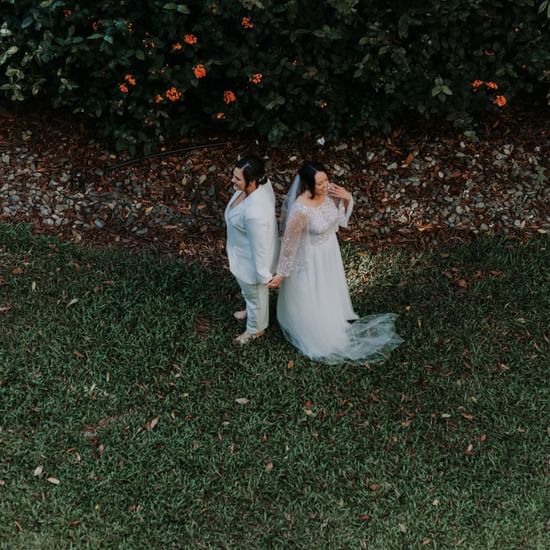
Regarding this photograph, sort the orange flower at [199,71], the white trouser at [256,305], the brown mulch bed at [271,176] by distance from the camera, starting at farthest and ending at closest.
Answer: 1. the brown mulch bed at [271,176]
2. the orange flower at [199,71]
3. the white trouser at [256,305]

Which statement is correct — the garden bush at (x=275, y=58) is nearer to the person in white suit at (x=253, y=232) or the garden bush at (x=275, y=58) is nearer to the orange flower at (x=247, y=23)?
the orange flower at (x=247, y=23)

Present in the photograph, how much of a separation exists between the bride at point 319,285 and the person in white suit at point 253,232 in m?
0.12

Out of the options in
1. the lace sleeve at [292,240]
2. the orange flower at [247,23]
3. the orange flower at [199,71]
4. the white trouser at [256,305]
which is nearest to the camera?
the lace sleeve at [292,240]

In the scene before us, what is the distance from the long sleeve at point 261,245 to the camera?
495cm

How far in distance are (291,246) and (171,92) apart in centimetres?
211

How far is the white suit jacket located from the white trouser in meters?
0.14

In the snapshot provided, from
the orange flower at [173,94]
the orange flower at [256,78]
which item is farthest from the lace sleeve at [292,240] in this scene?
the orange flower at [173,94]

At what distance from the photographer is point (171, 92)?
6270 mm

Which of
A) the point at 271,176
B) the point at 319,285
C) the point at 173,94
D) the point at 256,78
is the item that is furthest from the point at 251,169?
the point at 271,176

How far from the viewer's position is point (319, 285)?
17.9ft

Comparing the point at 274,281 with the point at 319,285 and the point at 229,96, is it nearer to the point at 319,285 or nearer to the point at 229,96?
the point at 319,285

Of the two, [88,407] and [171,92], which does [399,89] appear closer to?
[171,92]

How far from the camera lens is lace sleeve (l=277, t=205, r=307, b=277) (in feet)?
16.5

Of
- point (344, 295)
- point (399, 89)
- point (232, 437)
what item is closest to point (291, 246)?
point (344, 295)
